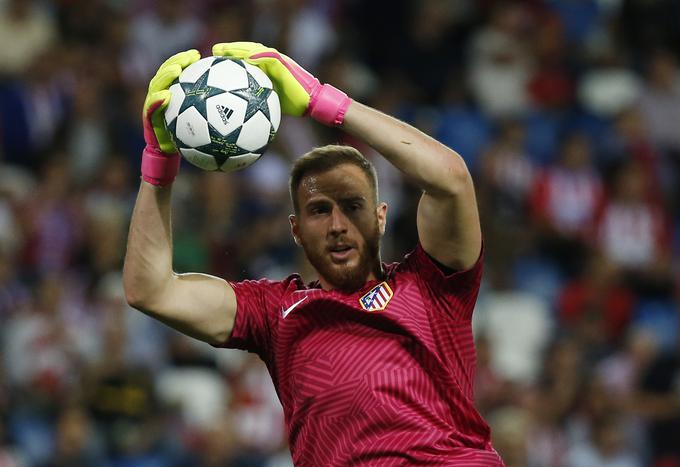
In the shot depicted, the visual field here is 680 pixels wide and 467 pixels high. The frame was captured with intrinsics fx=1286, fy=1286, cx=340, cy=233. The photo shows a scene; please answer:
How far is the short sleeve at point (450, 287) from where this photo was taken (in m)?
4.36

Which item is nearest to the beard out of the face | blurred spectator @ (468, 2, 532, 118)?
the face

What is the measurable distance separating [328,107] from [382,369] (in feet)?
2.89

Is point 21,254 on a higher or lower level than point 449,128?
lower

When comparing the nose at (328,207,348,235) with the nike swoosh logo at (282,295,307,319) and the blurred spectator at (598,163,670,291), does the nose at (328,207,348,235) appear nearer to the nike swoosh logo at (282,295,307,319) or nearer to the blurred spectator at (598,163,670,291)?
the nike swoosh logo at (282,295,307,319)

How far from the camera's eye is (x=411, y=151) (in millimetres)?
4184

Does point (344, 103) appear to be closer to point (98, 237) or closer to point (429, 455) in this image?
point (429, 455)

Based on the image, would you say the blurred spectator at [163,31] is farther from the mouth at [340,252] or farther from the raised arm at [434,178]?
the raised arm at [434,178]

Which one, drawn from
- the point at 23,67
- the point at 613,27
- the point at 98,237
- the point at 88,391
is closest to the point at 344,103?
the point at 88,391

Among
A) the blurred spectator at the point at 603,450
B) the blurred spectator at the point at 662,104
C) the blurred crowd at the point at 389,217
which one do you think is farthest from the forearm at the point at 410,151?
the blurred spectator at the point at 662,104

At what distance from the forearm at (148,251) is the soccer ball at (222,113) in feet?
1.06

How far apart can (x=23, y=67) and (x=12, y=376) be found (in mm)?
3160

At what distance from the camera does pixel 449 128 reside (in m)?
11.8

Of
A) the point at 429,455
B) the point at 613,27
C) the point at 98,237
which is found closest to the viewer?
the point at 429,455

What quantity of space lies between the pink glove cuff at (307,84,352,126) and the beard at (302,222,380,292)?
46 cm
